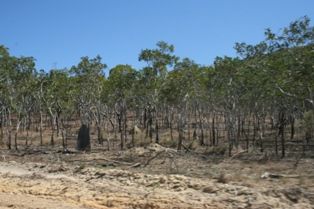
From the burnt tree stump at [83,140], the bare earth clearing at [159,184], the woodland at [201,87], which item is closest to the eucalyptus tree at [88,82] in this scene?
the woodland at [201,87]

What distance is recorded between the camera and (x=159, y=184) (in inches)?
683

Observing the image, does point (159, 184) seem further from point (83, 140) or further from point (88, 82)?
point (88, 82)

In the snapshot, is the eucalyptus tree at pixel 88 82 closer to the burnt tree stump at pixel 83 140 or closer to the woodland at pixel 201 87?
the woodland at pixel 201 87

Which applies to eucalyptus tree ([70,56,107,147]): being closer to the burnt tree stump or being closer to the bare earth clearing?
the burnt tree stump

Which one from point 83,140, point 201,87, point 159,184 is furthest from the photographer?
point 201,87

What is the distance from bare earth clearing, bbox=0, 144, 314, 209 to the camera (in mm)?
14602

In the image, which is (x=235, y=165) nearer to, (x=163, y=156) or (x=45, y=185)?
(x=163, y=156)

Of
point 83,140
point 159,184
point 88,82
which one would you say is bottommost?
point 159,184

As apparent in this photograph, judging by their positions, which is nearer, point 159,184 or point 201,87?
point 159,184

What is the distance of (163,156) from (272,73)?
266 inches

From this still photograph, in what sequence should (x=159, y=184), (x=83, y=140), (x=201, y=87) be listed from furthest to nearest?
(x=201, y=87) → (x=83, y=140) → (x=159, y=184)

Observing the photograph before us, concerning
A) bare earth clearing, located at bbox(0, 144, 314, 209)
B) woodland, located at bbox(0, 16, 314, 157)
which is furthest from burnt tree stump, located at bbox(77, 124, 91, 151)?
bare earth clearing, located at bbox(0, 144, 314, 209)

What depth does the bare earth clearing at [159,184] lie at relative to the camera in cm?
1460

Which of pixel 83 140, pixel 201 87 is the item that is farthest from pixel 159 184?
pixel 201 87
